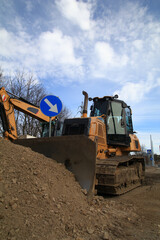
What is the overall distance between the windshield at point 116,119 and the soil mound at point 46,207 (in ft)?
11.4

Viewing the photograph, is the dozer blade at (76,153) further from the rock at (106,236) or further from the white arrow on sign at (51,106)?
the rock at (106,236)

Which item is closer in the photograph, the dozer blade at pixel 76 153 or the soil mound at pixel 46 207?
the soil mound at pixel 46 207

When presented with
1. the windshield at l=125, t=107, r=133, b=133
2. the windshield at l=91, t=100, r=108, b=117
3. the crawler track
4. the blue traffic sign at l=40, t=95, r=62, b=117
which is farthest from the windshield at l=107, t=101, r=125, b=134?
the blue traffic sign at l=40, t=95, r=62, b=117

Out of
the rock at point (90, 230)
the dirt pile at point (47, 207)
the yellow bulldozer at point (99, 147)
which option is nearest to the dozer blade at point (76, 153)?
the yellow bulldozer at point (99, 147)

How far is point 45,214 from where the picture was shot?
240 cm

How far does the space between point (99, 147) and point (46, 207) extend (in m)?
3.53

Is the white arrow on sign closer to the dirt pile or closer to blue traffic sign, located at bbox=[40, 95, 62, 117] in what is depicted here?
blue traffic sign, located at bbox=[40, 95, 62, 117]

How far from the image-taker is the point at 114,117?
7.11 metres

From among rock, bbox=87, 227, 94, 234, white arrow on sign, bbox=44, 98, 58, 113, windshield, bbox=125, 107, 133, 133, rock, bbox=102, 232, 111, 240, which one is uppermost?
windshield, bbox=125, 107, 133, 133

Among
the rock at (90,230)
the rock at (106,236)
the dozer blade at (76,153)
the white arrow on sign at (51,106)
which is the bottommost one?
the rock at (106,236)

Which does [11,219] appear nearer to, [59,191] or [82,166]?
[59,191]

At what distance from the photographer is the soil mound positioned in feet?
6.94

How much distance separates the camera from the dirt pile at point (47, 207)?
2.12 m

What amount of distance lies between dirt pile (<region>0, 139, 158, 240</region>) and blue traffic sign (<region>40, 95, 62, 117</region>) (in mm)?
1233
